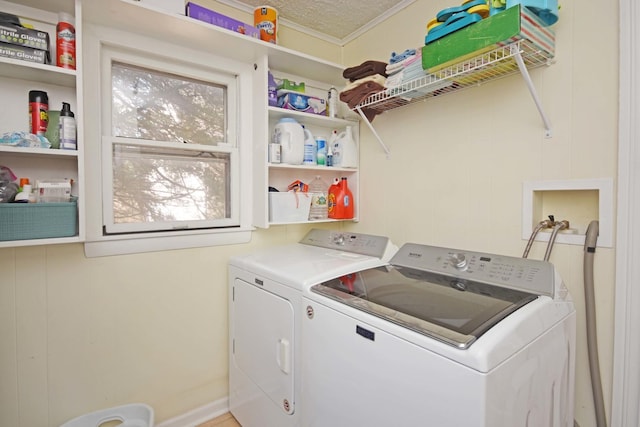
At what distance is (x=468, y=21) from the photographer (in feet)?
4.59

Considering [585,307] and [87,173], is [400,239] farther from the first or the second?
[87,173]

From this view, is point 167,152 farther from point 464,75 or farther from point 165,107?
point 464,75

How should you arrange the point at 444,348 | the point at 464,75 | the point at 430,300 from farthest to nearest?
the point at 464,75 → the point at 430,300 → the point at 444,348

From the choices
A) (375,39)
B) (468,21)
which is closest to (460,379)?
(468,21)

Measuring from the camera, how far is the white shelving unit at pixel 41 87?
4.86ft

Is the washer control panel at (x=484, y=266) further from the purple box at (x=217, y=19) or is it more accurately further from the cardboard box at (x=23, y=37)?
the cardboard box at (x=23, y=37)

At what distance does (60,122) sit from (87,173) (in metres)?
0.30

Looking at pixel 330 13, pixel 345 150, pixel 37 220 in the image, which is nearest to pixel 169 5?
pixel 330 13

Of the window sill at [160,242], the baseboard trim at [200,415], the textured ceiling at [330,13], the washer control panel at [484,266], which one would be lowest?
the baseboard trim at [200,415]

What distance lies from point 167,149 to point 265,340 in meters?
1.31

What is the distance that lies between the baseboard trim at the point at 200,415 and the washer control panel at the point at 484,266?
1.54 m

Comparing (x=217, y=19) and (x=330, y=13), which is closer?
(x=217, y=19)

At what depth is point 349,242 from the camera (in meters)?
2.09

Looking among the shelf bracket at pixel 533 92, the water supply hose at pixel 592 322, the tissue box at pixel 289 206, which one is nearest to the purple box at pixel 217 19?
the tissue box at pixel 289 206
